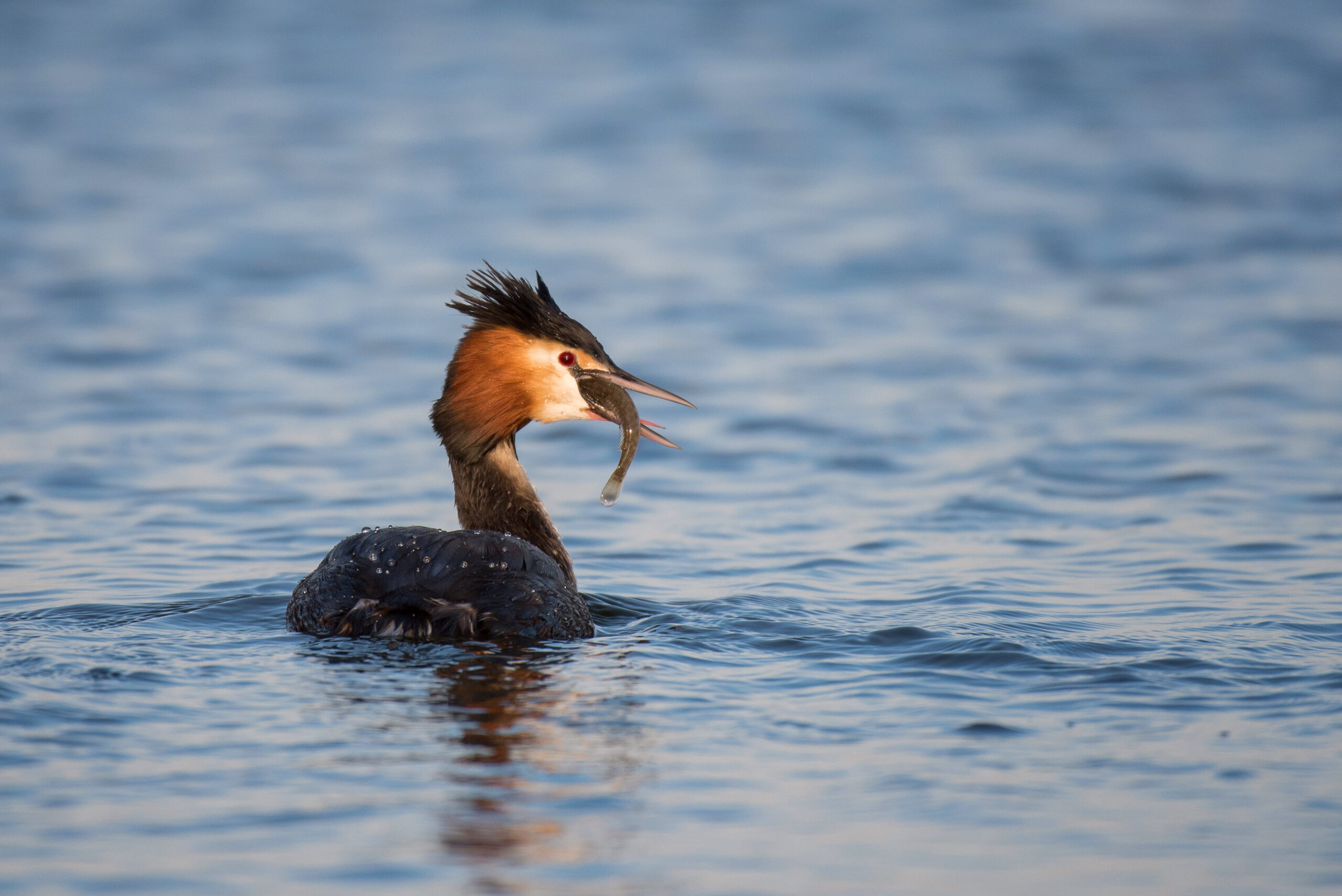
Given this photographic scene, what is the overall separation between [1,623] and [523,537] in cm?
243

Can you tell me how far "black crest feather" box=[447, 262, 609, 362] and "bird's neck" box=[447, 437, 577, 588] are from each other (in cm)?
61

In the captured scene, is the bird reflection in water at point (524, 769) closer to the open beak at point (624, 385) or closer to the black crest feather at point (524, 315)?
the open beak at point (624, 385)

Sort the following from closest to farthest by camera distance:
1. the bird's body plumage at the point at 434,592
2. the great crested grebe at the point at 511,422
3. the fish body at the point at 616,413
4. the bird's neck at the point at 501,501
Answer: the bird's body plumage at the point at 434,592, the great crested grebe at the point at 511,422, the fish body at the point at 616,413, the bird's neck at the point at 501,501

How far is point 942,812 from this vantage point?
17.1ft

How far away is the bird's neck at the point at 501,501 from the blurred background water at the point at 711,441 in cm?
55

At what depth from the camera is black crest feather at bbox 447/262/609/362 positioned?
802cm

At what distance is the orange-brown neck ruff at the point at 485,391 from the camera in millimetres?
8062

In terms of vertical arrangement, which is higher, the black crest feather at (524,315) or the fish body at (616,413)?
the black crest feather at (524,315)

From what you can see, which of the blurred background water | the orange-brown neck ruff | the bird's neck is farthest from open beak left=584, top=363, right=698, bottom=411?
the blurred background water

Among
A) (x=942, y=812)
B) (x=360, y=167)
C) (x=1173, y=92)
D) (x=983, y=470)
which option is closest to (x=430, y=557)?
(x=942, y=812)

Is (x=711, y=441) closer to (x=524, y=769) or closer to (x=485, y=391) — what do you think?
(x=485, y=391)

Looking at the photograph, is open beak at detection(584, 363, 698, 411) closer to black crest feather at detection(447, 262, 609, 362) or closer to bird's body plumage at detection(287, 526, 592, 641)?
black crest feather at detection(447, 262, 609, 362)

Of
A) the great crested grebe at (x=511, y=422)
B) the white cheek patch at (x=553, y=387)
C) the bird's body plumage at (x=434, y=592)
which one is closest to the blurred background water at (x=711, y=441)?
the bird's body plumage at (x=434, y=592)

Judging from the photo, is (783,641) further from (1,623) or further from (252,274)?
(252,274)
